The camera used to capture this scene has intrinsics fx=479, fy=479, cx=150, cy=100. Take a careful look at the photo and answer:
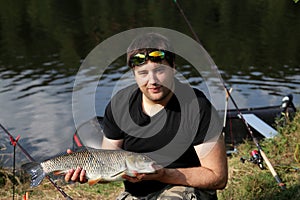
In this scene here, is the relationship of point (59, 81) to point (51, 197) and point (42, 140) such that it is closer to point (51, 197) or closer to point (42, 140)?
point (42, 140)

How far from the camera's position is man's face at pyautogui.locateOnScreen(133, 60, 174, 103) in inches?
133

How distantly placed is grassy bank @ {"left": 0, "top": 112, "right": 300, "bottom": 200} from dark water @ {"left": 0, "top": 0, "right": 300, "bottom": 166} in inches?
92.2

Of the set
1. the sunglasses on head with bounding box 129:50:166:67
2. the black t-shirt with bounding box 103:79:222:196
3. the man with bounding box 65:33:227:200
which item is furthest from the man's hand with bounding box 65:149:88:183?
the sunglasses on head with bounding box 129:50:166:67

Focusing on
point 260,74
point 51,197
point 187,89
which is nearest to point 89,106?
point 260,74

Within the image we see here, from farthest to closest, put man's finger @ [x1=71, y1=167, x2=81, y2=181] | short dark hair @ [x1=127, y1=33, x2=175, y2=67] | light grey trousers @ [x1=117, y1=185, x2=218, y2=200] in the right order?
short dark hair @ [x1=127, y1=33, x2=175, y2=67] < light grey trousers @ [x1=117, y1=185, x2=218, y2=200] < man's finger @ [x1=71, y1=167, x2=81, y2=181]

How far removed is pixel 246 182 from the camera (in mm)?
A: 4594

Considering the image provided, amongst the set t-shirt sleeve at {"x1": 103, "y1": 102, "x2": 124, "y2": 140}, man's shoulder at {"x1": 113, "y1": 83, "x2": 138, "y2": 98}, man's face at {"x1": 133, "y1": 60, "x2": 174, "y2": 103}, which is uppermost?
man's face at {"x1": 133, "y1": 60, "x2": 174, "y2": 103}

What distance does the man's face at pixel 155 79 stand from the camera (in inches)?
133

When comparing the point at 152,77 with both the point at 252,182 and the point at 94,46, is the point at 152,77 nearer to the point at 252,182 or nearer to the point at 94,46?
the point at 252,182

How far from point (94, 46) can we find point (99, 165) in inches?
610

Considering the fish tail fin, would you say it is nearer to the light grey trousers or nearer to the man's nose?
the light grey trousers

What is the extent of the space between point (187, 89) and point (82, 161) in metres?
0.92

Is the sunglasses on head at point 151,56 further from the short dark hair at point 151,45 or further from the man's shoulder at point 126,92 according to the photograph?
the man's shoulder at point 126,92

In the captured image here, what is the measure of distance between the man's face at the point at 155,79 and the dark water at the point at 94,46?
199 inches
